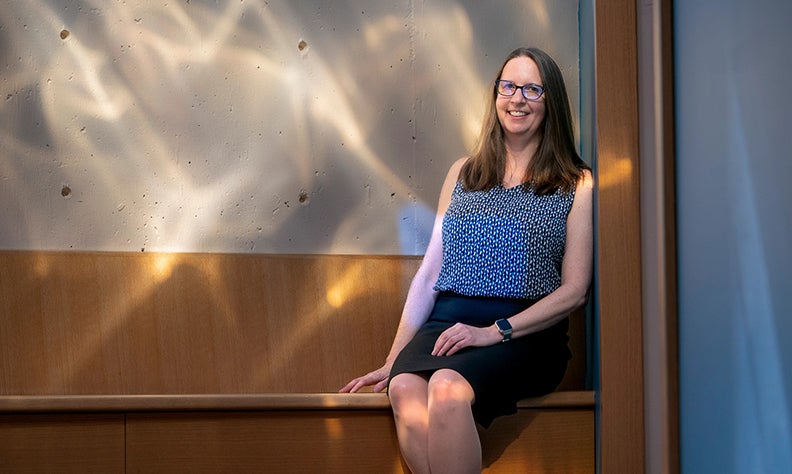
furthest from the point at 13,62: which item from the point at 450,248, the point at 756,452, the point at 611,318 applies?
the point at 756,452

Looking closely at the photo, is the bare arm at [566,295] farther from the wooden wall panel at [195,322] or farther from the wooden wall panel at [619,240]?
the wooden wall panel at [195,322]

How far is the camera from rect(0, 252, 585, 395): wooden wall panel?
268cm

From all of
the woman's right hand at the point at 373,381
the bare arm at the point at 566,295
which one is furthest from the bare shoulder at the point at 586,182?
the woman's right hand at the point at 373,381

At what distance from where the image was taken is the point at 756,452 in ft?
4.89

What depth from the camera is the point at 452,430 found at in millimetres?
2043

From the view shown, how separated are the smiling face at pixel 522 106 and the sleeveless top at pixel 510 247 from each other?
0.15 meters

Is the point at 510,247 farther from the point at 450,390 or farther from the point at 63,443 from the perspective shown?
the point at 63,443

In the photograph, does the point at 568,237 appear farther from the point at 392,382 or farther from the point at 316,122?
the point at 316,122

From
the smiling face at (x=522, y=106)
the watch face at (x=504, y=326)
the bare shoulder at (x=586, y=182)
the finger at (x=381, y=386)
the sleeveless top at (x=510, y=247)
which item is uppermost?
the smiling face at (x=522, y=106)

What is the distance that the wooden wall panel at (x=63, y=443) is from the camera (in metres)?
2.23

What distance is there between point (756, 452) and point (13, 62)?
2.10 metres

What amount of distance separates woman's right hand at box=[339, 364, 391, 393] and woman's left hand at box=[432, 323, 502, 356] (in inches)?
9.1

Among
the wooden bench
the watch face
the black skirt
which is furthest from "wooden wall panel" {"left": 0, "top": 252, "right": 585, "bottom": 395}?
the watch face

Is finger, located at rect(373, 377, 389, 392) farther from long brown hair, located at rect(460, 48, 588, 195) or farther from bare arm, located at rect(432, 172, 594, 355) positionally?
long brown hair, located at rect(460, 48, 588, 195)
